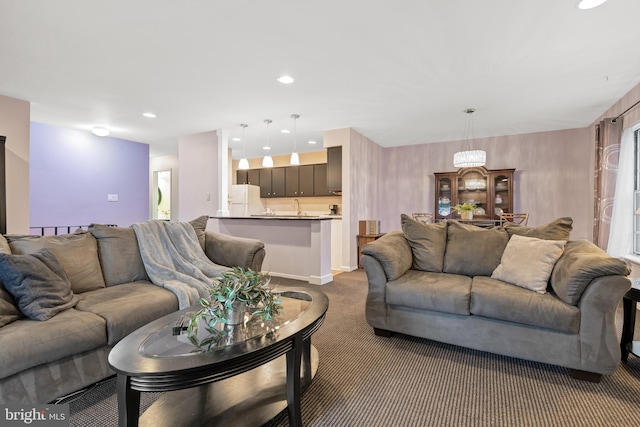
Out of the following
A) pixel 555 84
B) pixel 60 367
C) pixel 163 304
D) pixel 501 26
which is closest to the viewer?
pixel 60 367

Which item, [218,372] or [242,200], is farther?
[242,200]

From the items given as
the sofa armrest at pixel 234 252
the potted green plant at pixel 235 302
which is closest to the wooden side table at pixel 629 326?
the potted green plant at pixel 235 302

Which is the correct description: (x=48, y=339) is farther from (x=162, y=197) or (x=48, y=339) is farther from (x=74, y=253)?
(x=162, y=197)

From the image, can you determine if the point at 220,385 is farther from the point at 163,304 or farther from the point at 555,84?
the point at 555,84

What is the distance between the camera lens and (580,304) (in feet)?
6.42

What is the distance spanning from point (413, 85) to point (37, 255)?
3.72 metres

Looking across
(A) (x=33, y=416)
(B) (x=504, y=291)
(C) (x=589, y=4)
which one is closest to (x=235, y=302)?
(A) (x=33, y=416)

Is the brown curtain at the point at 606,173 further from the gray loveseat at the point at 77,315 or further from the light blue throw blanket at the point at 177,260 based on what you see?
the gray loveseat at the point at 77,315

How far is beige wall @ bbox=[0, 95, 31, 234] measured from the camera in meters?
3.89

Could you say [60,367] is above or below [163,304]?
below

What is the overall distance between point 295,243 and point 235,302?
10.2ft

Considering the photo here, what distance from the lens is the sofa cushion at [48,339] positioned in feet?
4.77

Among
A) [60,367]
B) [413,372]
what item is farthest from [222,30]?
[413,372]

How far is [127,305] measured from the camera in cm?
200
